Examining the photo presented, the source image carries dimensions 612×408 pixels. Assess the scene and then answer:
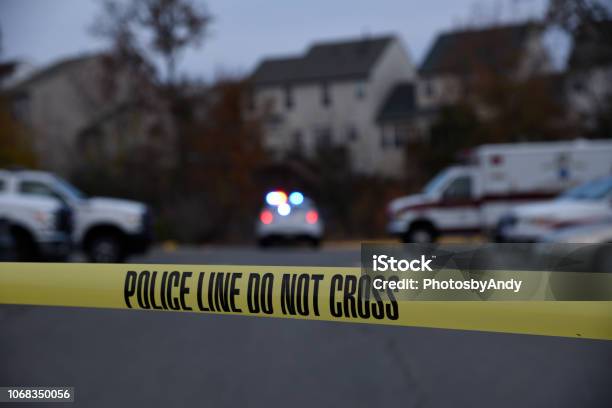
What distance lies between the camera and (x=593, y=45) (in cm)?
2155

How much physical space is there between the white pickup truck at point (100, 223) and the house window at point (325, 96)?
3548 cm

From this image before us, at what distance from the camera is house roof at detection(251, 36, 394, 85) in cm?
5472

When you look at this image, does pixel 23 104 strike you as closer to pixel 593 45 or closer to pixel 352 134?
pixel 352 134

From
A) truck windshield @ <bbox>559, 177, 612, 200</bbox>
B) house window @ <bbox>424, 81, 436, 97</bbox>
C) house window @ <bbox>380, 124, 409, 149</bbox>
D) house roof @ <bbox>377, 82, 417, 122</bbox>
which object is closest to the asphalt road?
truck windshield @ <bbox>559, 177, 612, 200</bbox>

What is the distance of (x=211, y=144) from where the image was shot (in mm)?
37156

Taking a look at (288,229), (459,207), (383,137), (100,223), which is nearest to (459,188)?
(459,207)

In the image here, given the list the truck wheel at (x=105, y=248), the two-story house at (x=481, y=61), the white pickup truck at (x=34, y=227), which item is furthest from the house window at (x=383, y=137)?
the white pickup truck at (x=34, y=227)

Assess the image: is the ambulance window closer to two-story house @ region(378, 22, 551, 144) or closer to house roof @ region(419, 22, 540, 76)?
two-story house @ region(378, 22, 551, 144)

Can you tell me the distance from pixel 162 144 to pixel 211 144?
245 cm

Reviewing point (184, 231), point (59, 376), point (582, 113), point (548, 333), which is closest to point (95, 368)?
point (59, 376)

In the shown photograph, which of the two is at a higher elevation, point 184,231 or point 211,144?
point 211,144

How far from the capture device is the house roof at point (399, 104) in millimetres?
52938

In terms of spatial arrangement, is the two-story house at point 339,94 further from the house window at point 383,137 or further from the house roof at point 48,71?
the house roof at point 48,71

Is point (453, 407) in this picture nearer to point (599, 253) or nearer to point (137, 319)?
point (599, 253)
